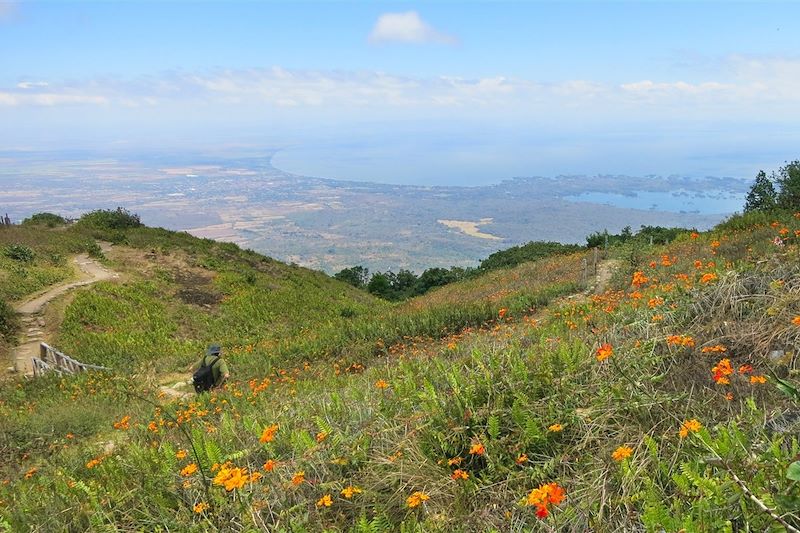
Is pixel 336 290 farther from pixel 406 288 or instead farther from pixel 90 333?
pixel 90 333

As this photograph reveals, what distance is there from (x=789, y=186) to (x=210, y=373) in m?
19.1

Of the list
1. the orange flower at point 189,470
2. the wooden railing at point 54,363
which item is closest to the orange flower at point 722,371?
the orange flower at point 189,470

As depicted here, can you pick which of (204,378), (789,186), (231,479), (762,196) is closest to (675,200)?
(762,196)

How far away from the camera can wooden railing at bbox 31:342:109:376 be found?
41.1 ft

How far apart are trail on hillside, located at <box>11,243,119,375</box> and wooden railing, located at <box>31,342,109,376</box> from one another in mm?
313

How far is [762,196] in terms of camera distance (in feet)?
65.4

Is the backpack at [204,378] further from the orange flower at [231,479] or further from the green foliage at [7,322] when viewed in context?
the green foliage at [7,322]

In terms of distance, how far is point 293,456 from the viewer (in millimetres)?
3469

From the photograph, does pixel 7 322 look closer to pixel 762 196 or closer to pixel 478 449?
pixel 478 449

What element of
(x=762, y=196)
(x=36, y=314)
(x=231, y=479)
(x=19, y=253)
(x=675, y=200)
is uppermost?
(x=675, y=200)

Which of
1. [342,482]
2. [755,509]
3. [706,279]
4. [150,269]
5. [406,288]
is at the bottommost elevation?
[406,288]

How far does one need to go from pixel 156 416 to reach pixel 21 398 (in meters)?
6.72

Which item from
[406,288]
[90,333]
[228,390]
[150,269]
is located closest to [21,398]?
[90,333]

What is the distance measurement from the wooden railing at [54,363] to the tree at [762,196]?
21541mm
